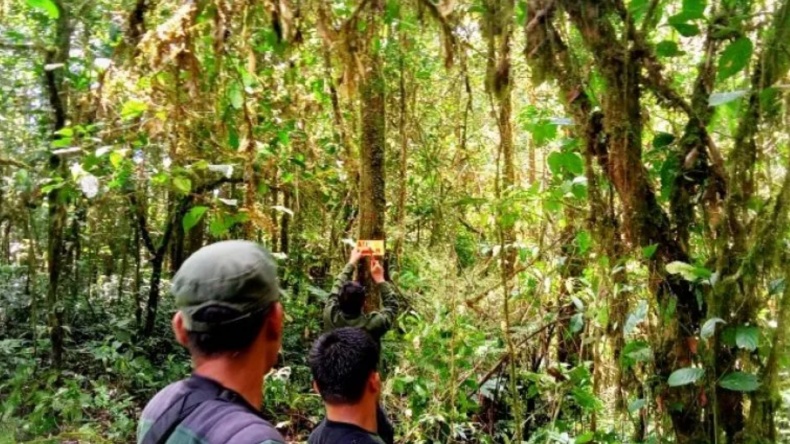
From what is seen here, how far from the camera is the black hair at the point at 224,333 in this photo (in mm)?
1128

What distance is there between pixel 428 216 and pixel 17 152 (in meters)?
3.93

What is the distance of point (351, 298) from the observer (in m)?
4.38

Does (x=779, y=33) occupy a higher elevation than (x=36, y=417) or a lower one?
higher

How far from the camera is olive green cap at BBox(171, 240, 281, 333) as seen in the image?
1.13 meters

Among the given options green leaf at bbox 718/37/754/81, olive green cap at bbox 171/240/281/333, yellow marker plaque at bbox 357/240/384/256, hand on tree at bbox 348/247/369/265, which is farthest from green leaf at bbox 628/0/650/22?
hand on tree at bbox 348/247/369/265

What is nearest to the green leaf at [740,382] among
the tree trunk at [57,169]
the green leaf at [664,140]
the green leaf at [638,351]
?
the green leaf at [638,351]

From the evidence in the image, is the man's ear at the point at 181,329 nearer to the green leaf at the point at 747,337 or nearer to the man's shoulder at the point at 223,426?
the man's shoulder at the point at 223,426

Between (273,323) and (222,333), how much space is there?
0.09 m

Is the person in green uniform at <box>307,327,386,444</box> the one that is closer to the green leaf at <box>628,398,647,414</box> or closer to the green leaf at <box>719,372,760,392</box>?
the green leaf at <box>628,398,647,414</box>

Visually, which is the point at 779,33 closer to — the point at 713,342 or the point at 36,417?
the point at 713,342

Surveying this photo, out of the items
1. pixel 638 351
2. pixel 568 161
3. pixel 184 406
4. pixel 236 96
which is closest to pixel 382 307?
pixel 236 96

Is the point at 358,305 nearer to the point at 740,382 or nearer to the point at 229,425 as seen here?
the point at 740,382

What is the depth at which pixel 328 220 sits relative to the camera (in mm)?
6820

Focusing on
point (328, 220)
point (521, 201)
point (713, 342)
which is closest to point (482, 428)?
point (521, 201)
